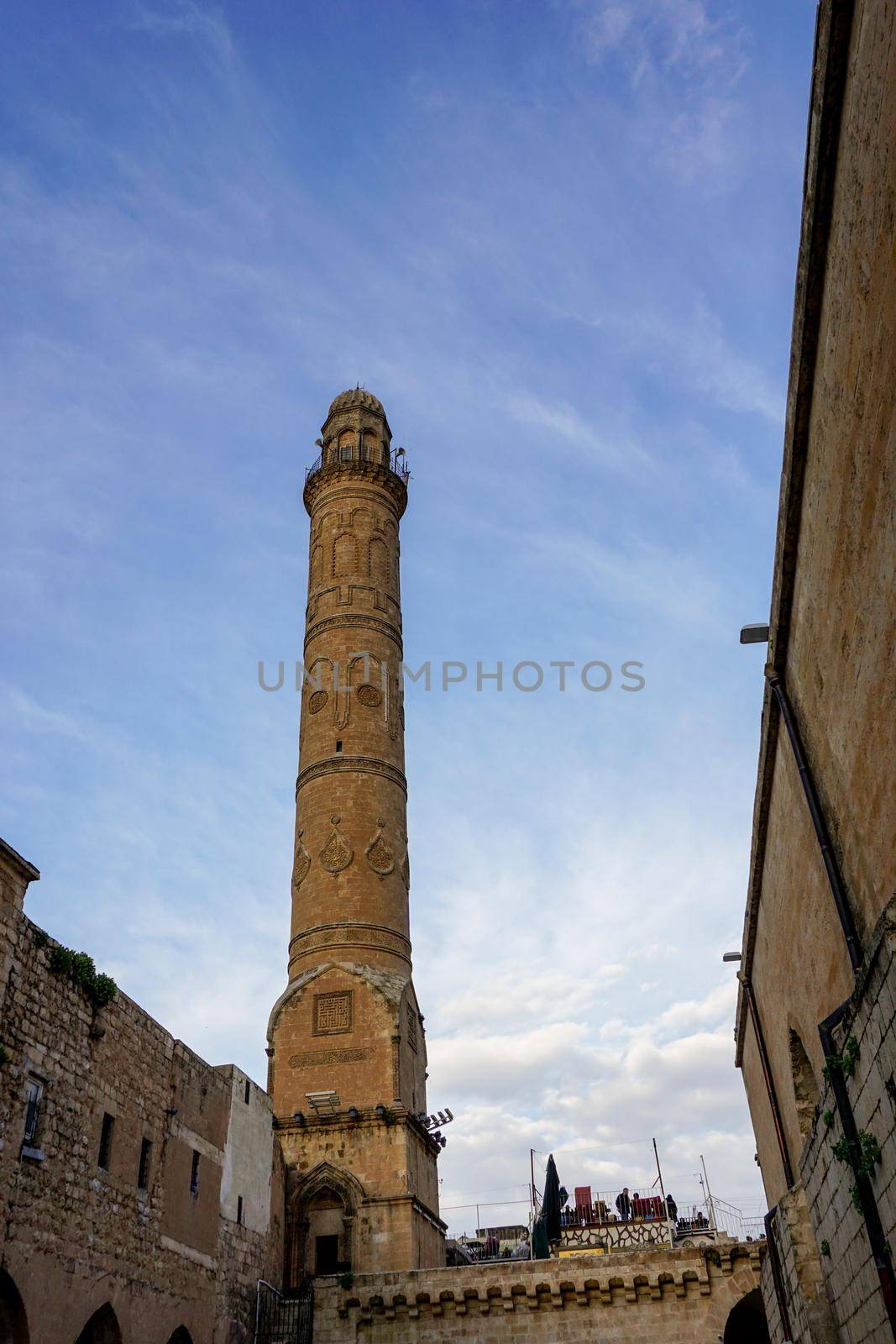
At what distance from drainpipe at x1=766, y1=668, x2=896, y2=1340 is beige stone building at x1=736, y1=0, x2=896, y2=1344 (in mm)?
14

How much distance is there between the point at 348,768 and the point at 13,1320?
13152 millimetres

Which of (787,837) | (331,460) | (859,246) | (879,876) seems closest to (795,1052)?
(787,837)

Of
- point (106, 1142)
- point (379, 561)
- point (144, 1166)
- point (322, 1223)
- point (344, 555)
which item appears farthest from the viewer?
point (379, 561)

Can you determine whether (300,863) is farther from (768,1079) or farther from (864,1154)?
(864,1154)

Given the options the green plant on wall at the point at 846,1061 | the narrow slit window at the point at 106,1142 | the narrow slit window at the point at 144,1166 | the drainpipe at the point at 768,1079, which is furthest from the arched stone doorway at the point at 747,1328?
the green plant on wall at the point at 846,1061

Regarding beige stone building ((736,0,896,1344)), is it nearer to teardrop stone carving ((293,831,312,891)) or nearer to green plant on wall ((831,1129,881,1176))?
green plant on wall ((831,1129,881,1176))

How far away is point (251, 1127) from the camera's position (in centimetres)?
1758

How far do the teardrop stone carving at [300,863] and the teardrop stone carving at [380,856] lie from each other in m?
1.36

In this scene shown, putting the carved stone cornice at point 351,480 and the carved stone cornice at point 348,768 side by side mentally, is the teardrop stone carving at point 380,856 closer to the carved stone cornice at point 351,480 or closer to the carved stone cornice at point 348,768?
the carved stone cornice at point 348,768

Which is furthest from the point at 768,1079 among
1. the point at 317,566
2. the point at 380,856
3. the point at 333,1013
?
the point at 317,566

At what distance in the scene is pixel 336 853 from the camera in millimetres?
21875

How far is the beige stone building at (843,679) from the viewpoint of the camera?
5.84 m

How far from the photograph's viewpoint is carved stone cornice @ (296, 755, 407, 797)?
2283 centimetres

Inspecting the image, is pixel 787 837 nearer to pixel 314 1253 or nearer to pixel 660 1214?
pixel 314 1253
